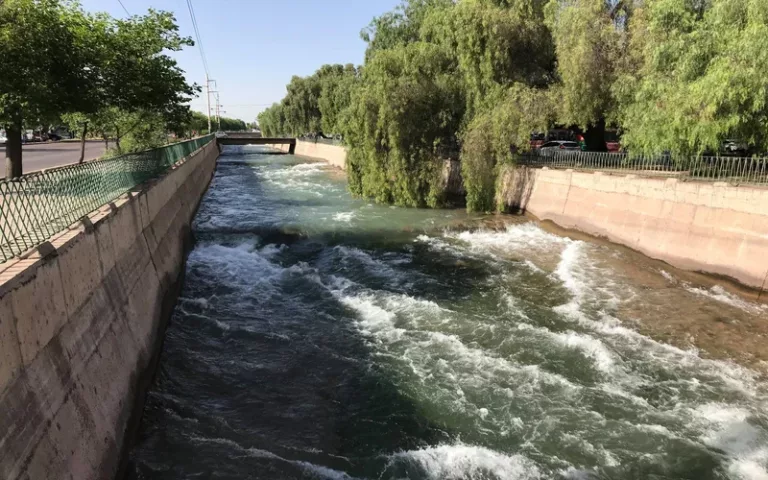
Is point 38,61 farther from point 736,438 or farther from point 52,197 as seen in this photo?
point 736,438

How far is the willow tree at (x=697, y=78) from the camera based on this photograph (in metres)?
14.0

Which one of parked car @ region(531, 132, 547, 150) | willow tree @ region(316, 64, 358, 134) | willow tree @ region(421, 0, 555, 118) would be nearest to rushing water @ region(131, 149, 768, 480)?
willow tree @ region(421, 0, 555, 118)

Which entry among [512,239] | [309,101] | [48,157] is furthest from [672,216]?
[309,101]

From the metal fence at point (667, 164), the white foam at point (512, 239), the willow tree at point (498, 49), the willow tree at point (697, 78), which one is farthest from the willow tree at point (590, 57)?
the white foam at point (512, 239)

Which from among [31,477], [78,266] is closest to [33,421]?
[31,477]

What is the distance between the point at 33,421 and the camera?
5320 mm

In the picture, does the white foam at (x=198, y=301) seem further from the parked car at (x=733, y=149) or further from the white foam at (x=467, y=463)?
the parked car at (x=733, y=149)

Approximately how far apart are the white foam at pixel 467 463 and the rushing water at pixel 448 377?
3 centimetres

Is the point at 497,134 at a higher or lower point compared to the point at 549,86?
lower

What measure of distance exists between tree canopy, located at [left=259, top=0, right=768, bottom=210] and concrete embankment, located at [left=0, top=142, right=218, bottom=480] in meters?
16.2

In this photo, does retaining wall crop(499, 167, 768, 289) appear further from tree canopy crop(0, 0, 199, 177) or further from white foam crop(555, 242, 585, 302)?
tree canopy crop(0, 0, 199, 177)

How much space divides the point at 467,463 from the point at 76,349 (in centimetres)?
571

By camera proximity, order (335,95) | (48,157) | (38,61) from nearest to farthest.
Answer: (38,61), (48,157), (335,95)

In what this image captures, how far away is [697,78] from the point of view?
52.6 ft
